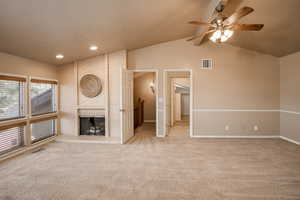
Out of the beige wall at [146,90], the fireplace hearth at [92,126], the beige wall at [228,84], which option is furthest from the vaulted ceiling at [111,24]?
the beige wall at [146,90]

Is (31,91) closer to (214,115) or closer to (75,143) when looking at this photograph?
(75,143)

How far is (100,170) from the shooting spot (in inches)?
116

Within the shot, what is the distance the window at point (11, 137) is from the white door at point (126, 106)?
2340 millimetres

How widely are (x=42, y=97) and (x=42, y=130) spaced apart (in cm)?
93

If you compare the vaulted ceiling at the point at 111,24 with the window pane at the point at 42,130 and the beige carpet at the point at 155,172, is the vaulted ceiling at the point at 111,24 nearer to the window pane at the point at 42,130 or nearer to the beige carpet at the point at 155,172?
the window pane at the point at 42,130

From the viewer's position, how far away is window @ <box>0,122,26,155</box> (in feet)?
11.6

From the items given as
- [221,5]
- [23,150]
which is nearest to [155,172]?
[221,5]

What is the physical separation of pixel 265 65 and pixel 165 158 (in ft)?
13.5

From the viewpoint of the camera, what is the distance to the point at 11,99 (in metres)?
3.75

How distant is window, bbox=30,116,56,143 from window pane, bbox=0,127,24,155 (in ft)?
1.12

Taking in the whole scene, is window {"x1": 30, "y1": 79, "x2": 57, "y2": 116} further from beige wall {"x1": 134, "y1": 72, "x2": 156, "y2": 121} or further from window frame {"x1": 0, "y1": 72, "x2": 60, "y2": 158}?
beige wall {"x1": 134, "y1": 72, "x2": 156, "y2": 121}

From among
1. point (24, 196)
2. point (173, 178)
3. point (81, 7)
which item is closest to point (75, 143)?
point (24, 196)

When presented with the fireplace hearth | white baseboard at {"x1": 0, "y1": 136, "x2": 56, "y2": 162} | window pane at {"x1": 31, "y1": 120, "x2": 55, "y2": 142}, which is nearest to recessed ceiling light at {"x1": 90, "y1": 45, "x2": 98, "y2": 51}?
the fireplace hearth

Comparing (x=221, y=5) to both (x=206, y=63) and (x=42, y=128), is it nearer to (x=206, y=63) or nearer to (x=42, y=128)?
(x=206, y=63)
